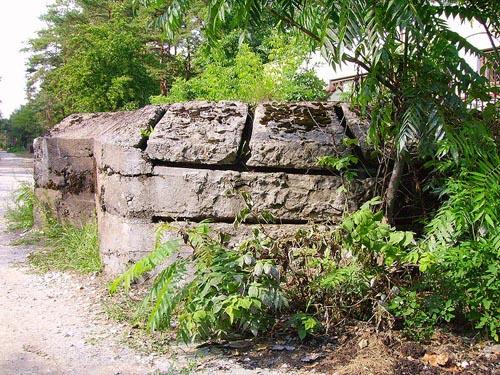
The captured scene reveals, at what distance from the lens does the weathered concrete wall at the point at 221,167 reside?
392 cm

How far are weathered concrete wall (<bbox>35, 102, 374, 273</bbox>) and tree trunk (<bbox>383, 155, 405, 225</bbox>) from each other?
17 cm

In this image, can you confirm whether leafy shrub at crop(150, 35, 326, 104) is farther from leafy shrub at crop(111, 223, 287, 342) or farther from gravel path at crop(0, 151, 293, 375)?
gravel path at crop(0, 151, 293, 375)

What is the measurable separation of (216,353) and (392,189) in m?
1.56

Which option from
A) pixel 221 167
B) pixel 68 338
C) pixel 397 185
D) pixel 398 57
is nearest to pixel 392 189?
pixel 397 185

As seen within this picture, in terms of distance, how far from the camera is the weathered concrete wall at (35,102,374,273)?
392 cm

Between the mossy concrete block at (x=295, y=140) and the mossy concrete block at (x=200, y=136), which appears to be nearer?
the mossy concrete block at (x=295, y=140)

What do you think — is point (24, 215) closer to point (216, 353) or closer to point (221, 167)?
point (221, 167)

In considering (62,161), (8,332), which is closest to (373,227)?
(8,332)

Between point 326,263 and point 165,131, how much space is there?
1586 mm

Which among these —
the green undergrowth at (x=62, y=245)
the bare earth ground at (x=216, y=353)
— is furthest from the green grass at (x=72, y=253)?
the bare earth ground at (x=216, y=353)

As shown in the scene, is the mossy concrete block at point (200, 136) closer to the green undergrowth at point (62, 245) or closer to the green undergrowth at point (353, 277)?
the green undergrowth at point (353, 277)

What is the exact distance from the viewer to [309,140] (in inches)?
154

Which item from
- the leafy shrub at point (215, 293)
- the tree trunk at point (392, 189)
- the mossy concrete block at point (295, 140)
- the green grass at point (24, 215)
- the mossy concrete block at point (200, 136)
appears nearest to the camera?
the leafy shrub at point (215, 293)

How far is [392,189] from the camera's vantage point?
3.73 m
